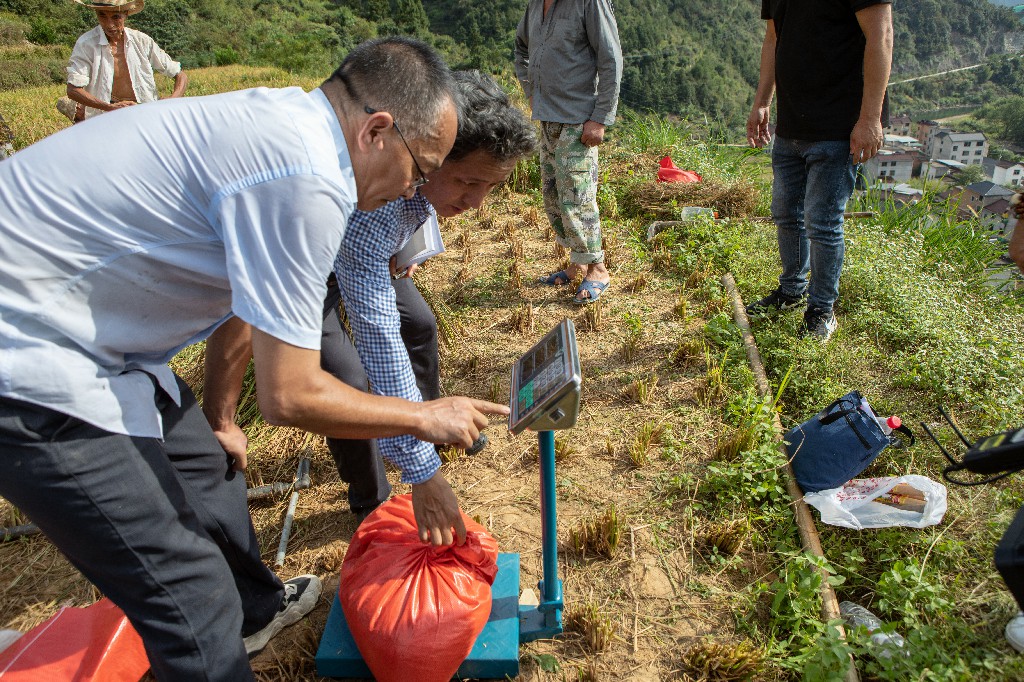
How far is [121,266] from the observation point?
1321mm

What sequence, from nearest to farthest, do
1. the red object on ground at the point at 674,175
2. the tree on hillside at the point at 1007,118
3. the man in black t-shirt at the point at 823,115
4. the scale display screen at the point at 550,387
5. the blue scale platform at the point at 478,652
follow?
the scale display screen at the point at 550,387 < the blue scale platform at the point at 478,652 < the man in black t-shirt at the point at 823,115 < the red object on ground at the point at 674,175 < the tree on hillside at the point at 1007,118

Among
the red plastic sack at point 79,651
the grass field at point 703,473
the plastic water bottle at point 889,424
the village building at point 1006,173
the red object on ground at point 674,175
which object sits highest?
the red plastic sack at point 79,651

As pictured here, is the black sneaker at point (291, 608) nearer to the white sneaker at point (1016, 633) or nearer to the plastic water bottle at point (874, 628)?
the plastic water bottle at point (874, 628)

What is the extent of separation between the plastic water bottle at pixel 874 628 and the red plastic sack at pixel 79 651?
2.37 m

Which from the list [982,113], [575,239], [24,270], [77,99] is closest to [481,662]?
[24,270]

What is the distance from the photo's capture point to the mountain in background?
32.1 metres

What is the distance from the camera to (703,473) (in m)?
3.06

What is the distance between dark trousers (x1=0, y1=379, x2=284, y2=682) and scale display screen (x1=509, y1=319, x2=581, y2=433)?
829 millimetres

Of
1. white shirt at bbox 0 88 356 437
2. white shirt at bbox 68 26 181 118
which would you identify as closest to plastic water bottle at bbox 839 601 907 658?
white shirt at bbox 0 88 356 437

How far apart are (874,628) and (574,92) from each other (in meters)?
3.32

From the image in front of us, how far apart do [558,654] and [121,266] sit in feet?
6.09

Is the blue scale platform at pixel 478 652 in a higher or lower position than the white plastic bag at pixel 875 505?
higher

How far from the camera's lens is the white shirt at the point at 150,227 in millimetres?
1264

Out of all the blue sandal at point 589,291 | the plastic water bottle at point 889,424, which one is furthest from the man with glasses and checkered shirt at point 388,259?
the blue sandal at point 589,291
